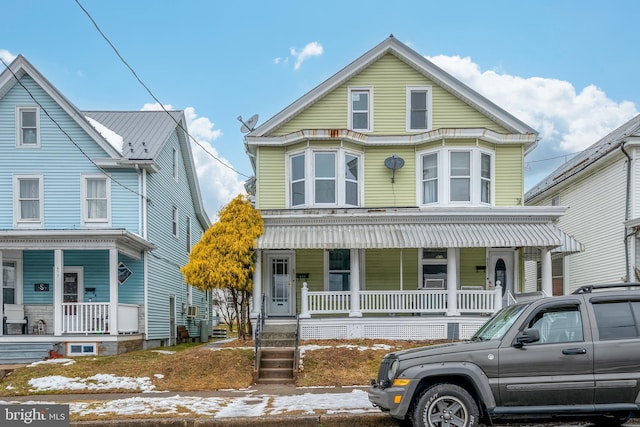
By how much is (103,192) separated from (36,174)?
233 cm

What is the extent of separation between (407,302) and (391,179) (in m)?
4.16

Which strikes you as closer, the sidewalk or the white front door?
the sidewalk

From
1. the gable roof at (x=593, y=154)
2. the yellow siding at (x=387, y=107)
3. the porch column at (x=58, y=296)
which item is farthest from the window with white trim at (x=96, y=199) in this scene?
the gable roof at (x=593, y=154)

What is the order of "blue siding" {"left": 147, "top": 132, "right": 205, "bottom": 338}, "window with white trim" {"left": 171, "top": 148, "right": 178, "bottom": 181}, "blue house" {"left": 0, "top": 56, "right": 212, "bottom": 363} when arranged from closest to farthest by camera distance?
"blue house" {"left": 0, "top": 56, "right": 212, "bottom": 363} → "blue siding" {"left": 147, "top": 132, "right": 205, "bottom": 338} → "window with white trim" {"left": 171, "top": 148, "right": 178, "bottom": 181}

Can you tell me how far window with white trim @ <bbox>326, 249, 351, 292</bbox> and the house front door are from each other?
1280 mm

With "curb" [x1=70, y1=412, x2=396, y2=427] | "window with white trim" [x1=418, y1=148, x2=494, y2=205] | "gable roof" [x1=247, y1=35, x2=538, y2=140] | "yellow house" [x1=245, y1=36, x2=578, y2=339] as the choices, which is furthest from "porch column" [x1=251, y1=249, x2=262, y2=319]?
"curb" [x1=70, y1=412, x2=396, y2=427]

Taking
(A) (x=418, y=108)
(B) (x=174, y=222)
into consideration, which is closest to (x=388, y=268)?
(A) (x=418, y=108)

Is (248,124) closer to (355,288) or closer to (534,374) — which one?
(355,288)

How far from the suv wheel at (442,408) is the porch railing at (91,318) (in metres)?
12.2

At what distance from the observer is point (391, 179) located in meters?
17.9

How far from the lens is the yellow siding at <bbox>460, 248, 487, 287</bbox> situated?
703 inches

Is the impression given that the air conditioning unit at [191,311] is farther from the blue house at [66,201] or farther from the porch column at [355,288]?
the porch column at [355,288]

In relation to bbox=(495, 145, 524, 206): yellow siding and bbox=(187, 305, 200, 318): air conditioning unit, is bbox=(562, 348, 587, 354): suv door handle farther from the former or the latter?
bbox=(187, 305, 200, 318): air conditioning unit

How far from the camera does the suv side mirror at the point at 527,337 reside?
6.71 metres
